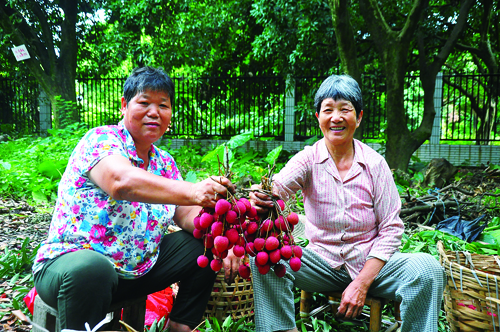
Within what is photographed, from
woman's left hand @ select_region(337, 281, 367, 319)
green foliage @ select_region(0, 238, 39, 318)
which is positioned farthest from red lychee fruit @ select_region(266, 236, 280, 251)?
green foliage @ select_region(0, 238, 39, 318)

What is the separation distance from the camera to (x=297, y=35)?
23.8 ft

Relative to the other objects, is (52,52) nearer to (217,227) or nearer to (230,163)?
(230,163)

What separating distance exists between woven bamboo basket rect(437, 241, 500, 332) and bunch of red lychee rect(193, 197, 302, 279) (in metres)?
0.94

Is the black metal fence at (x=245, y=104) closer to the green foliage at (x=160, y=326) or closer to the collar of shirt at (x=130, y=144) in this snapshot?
the green foliage at (x=160, y=326)

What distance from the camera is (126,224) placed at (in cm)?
179

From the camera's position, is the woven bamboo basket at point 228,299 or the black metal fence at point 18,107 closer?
the woven bamboo basket at point 228,299

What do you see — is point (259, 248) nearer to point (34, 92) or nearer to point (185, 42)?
point (185, 42)

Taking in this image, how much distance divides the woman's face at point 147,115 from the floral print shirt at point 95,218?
0.26 feet

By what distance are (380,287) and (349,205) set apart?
0.43 meters

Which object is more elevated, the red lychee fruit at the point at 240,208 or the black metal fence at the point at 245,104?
the black metal fence at the point at 245,104

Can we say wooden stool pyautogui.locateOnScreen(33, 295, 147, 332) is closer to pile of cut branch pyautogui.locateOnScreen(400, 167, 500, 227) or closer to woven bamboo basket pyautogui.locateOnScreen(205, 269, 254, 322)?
woven bamboo basket pyautogui.locateOnScreen(205, 269, 254, 322)

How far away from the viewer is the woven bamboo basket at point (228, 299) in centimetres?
221

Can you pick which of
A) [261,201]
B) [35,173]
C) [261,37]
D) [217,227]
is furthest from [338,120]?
[261,37]

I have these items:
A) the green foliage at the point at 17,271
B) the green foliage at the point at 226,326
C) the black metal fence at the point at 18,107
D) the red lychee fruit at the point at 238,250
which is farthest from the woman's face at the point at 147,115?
the black metal fence at the point at 18,107
